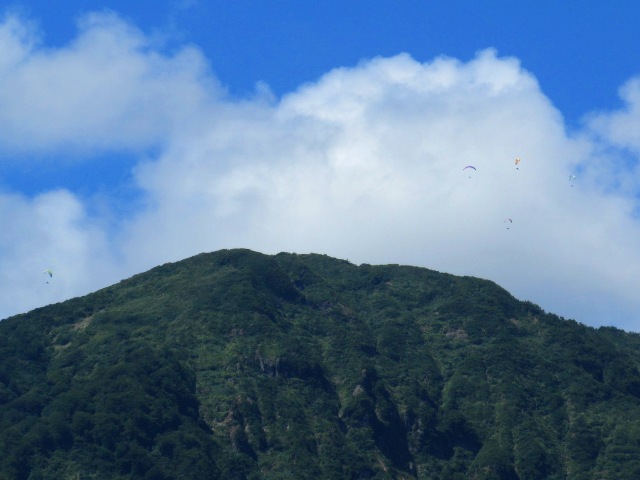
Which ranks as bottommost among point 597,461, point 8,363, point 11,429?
point 597,461

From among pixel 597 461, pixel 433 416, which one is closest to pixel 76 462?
pixel 433 416

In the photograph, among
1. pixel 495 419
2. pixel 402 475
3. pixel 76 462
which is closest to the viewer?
pixel 76 462

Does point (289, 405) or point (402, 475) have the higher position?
point (289, 405)

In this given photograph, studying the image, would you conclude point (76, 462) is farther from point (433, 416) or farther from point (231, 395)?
point (433, 416)

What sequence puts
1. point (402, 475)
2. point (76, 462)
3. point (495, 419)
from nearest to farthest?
point (76, 462), point (402, 475), point (495, 419)

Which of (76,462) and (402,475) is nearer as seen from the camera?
(76,462)

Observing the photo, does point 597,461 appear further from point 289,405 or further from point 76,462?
point 76,462

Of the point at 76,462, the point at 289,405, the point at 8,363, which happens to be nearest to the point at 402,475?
the point at 289,405

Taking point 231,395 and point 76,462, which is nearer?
point 76,462

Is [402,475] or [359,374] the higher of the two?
[359,374]
